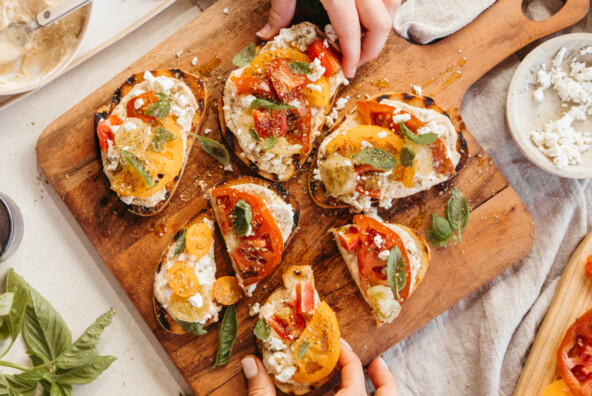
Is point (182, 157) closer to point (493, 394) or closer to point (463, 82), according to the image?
point (463, 82)

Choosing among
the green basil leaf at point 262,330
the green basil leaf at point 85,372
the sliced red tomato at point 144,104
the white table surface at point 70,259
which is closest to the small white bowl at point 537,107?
the green basil leaf at point 262,330

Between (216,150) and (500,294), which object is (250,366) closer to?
(216,150)

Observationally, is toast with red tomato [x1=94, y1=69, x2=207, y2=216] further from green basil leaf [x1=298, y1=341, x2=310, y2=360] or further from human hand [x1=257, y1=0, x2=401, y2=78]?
green basil leaf [x1=298, y1=341, x2=310, y2=360]

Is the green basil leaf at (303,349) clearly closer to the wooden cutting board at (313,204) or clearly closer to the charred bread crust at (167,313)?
the wooden cutting board at (313,204)

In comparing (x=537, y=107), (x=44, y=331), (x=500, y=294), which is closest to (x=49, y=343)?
(x=44, y=331)

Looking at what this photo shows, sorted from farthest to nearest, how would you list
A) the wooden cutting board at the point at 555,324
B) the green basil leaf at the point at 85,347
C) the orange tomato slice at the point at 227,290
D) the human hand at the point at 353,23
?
the wooden cutting board at the point at 555,324, the orange tomato slice at the point at 227,290, the green basil leaf at the point at 85,347, the human hand at the point at 353,23

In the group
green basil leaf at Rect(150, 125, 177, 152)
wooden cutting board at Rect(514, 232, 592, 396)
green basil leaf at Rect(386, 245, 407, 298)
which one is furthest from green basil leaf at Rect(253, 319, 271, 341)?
wooden cutting board at Rect(514, 232, 592, 396)

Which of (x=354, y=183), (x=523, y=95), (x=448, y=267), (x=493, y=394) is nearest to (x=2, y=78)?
(x=354, y=183)
